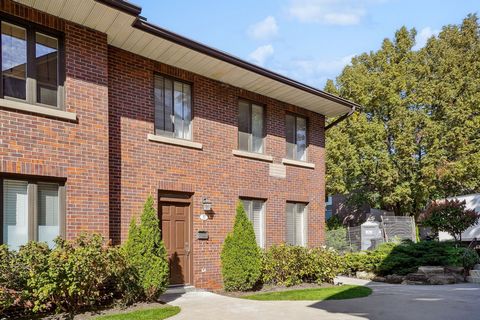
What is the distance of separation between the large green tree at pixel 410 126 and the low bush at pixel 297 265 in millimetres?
12139

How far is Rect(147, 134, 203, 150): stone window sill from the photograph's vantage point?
10.9m

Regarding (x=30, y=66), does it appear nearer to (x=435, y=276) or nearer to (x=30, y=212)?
(x=30, y=212)

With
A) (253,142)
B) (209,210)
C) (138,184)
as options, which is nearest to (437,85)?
(253,142)

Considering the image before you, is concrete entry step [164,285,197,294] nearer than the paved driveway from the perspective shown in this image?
No

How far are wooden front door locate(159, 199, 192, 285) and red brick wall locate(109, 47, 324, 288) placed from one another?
199 millimetres

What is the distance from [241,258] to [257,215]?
2.12 m

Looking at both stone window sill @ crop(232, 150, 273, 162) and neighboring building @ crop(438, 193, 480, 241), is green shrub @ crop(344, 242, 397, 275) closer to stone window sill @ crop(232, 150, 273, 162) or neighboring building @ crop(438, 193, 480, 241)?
neighboring building @ crop(438, 193, 480, 241)

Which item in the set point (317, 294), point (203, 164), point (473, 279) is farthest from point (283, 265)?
point (473, 279)

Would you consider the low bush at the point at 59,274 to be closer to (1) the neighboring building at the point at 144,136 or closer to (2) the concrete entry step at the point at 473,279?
(1) the neighboring building at the point at 144,136

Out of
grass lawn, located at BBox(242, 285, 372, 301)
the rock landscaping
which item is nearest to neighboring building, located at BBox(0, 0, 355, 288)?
grass lawn, located at BBox(242, 285, 372, 301)

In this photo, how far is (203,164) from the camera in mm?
12117

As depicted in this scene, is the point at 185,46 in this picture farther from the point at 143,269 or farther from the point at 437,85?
the point at 437,85

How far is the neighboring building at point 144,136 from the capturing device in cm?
840

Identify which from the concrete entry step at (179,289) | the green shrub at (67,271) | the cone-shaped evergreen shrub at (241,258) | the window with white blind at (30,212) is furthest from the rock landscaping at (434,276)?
the window with white blind at (30,212)
